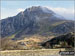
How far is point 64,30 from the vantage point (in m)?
200

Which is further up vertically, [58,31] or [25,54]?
[25,54]

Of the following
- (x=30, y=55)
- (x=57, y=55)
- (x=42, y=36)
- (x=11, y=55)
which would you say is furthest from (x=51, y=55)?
(x=42, y=36)

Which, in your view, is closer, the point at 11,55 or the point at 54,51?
the point at 11,55

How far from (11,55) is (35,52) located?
6.90 metres

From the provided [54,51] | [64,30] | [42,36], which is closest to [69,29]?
[64,30]

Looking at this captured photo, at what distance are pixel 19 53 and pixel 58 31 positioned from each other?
485 feet

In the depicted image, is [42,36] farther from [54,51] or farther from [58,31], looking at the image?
[54,51]

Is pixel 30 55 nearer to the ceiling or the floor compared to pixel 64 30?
nearer to the ceiling

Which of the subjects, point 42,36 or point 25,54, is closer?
point 25,54

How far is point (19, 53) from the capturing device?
5378 centimetres

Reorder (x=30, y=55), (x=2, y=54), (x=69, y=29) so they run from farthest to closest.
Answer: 1. (x=69, y=29)
2. (x=30, y=55)
3. (x=2, y=54)

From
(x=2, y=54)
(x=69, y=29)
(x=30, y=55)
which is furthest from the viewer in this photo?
(x=69, y=29)

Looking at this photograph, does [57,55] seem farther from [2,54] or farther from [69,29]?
[69,29]

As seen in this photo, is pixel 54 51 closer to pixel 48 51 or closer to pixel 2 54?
pixel 48 51
